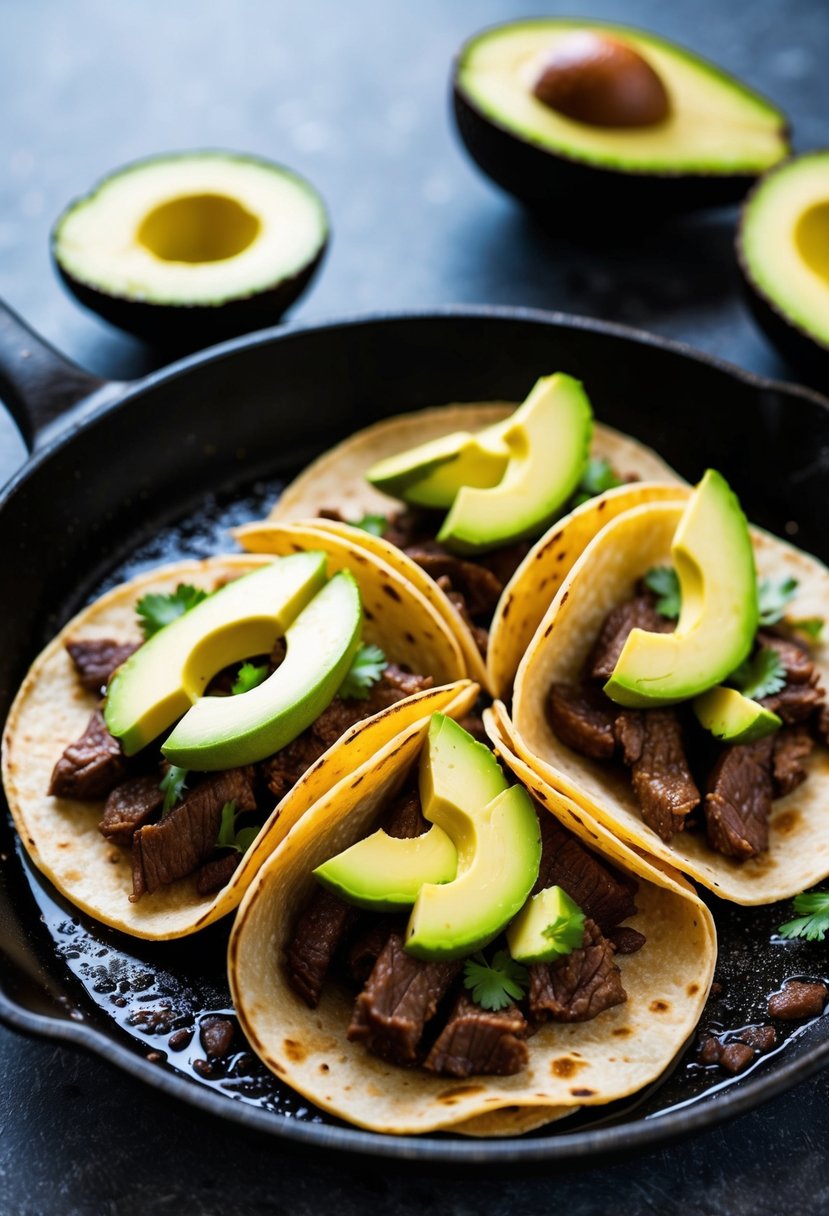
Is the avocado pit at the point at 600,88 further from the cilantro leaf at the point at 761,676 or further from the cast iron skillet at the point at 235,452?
the cilantro leaf at the point at 761,676

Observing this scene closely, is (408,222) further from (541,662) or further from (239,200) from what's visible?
(541,662)

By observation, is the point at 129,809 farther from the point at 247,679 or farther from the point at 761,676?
the point at 761,676

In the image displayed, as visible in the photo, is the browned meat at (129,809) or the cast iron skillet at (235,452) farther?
the browned meat at (129,809)

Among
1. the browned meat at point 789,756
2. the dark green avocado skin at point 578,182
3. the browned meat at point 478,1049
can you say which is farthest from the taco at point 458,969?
the dark green avocado skin at point 578,182

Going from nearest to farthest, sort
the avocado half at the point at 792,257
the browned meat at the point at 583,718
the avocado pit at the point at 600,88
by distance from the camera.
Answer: the browned meat at the point at 583,718 → the avocado half at the point at 792,257 → the avocado pit at the point at 600,88

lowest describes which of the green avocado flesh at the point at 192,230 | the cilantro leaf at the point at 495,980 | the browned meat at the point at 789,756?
the cilantro leaf at the point at 495,980

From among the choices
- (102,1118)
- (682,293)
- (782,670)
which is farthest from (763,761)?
(682,293)

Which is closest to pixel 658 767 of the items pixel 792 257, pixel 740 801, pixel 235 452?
pixel 740 801
